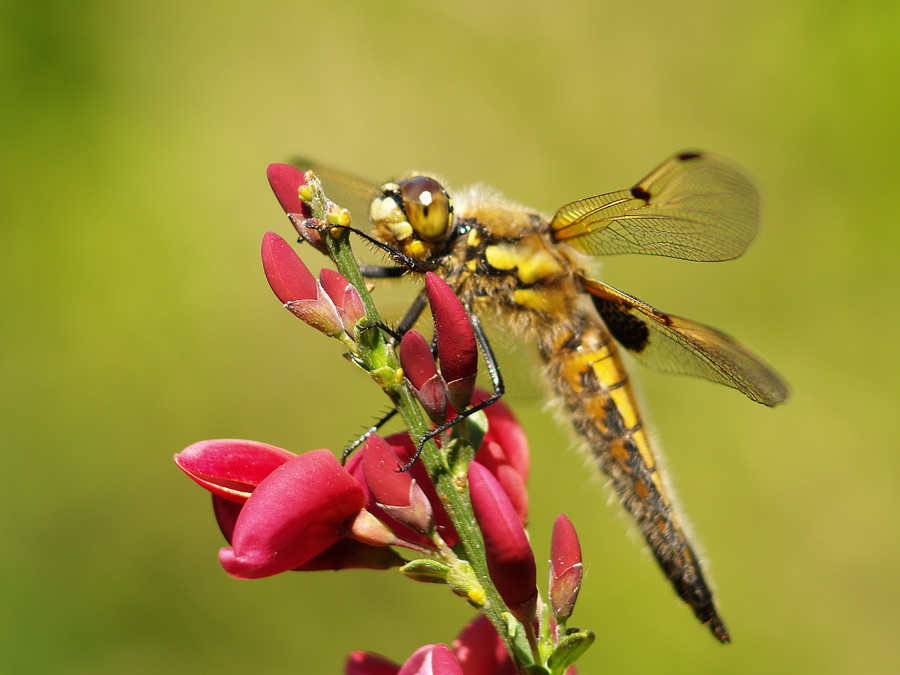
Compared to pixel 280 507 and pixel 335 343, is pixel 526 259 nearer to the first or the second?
pixel 280 507

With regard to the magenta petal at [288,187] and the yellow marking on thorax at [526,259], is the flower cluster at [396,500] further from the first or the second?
the yellow marking on thorax at [526,259]

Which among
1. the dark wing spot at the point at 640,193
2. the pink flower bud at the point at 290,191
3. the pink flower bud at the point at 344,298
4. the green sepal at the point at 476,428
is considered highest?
the dark wing spot at the point at 640,193

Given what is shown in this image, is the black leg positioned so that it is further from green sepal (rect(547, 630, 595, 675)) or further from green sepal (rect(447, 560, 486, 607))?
green sepal (rect(547, 630, 595, 675))

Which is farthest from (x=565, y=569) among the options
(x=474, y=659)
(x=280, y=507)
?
(x=280, y=507)

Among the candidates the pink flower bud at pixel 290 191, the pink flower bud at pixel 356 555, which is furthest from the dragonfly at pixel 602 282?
the pink flower bud at pixel 356 555

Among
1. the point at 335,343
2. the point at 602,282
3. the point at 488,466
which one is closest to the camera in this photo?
the point at 488,466

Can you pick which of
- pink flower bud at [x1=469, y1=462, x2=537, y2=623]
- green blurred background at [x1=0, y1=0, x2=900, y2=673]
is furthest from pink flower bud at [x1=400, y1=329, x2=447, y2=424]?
green blurred background at [x1=0, y1=0, x2=900, y2=673]

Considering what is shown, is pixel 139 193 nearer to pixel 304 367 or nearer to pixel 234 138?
pixel 234 138

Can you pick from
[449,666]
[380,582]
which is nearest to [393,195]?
[449,666]
